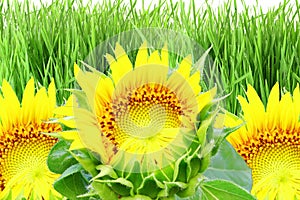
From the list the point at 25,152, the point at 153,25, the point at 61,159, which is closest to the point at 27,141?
the point at 25,152

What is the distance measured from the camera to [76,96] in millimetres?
689

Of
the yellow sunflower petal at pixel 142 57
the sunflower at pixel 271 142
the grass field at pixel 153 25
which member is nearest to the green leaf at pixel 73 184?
the yellow sunflower petal at pixel 142 57

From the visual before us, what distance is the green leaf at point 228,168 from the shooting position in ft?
2.45

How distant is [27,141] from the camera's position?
36.8 inches

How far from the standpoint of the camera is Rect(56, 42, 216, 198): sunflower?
66 centimetres

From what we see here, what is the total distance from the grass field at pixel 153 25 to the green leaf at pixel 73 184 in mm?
455

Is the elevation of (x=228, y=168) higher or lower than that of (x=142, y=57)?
lower

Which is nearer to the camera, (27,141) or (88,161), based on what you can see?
(88,161)

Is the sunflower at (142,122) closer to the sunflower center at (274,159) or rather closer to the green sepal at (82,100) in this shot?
the green sepal at (82,100)

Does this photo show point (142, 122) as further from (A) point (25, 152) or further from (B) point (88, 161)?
(A) point (25, 152)

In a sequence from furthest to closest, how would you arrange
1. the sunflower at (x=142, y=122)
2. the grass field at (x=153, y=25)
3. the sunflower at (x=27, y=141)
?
1. the grass field at (x=153, y=25)
2. the sunflower at (x=27, y=141)
3. the sunflower at (x=142, y=122)

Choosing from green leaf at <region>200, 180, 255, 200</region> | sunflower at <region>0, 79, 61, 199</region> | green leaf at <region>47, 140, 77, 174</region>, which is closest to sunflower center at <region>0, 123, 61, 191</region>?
sunflower at <region>0, 79, 61, 199</region>

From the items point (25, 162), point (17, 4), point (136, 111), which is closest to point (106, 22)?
point (17, 4)

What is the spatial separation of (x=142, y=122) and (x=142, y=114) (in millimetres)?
17
